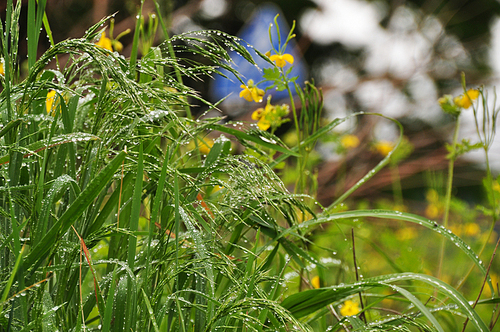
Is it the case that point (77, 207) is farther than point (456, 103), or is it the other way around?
point (456, 103)

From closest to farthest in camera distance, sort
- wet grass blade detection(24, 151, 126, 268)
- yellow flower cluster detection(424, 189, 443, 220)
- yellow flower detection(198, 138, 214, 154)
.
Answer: wet grass blade detection(24, 151, 126, 268), yellow flower detection(198, 138, 214, 154), yellow flower cluster detection(424, 189, 443, 220)

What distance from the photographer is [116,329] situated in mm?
430

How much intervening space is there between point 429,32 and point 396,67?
57.6 inches

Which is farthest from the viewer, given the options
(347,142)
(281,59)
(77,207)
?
(347,142)

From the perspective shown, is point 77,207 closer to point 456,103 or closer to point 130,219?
point 130,219

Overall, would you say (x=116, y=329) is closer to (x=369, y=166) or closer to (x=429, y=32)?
(x=369, y=166)

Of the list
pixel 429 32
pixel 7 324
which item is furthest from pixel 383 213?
pixel 429 32

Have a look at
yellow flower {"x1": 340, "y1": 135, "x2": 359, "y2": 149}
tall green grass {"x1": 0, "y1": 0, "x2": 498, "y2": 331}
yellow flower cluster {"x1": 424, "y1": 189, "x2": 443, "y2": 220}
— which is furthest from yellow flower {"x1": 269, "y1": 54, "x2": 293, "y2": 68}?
yellow flower cluster {"x1": 424, "y1": 189, "x2": 443, "y2": 220}

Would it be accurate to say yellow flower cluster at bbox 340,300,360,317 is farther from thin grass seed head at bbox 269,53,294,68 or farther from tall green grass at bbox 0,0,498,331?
thin grass seed head at bbox 269,53,294,68

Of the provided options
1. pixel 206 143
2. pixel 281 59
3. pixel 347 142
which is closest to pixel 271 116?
pixel 281 59

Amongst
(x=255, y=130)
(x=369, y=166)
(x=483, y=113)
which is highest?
(x=369, y=166)

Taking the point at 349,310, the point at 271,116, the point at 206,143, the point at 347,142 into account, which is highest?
the point at 347,142

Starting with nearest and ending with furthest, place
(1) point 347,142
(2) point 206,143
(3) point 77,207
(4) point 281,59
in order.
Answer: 1. (3) point 77,207
2. (2) point 206,143
3. (4) point 281,59
4. (1) point 347,142

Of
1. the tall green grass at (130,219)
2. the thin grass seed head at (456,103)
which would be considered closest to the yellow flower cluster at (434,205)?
the thin grass seed head at (456,103)
